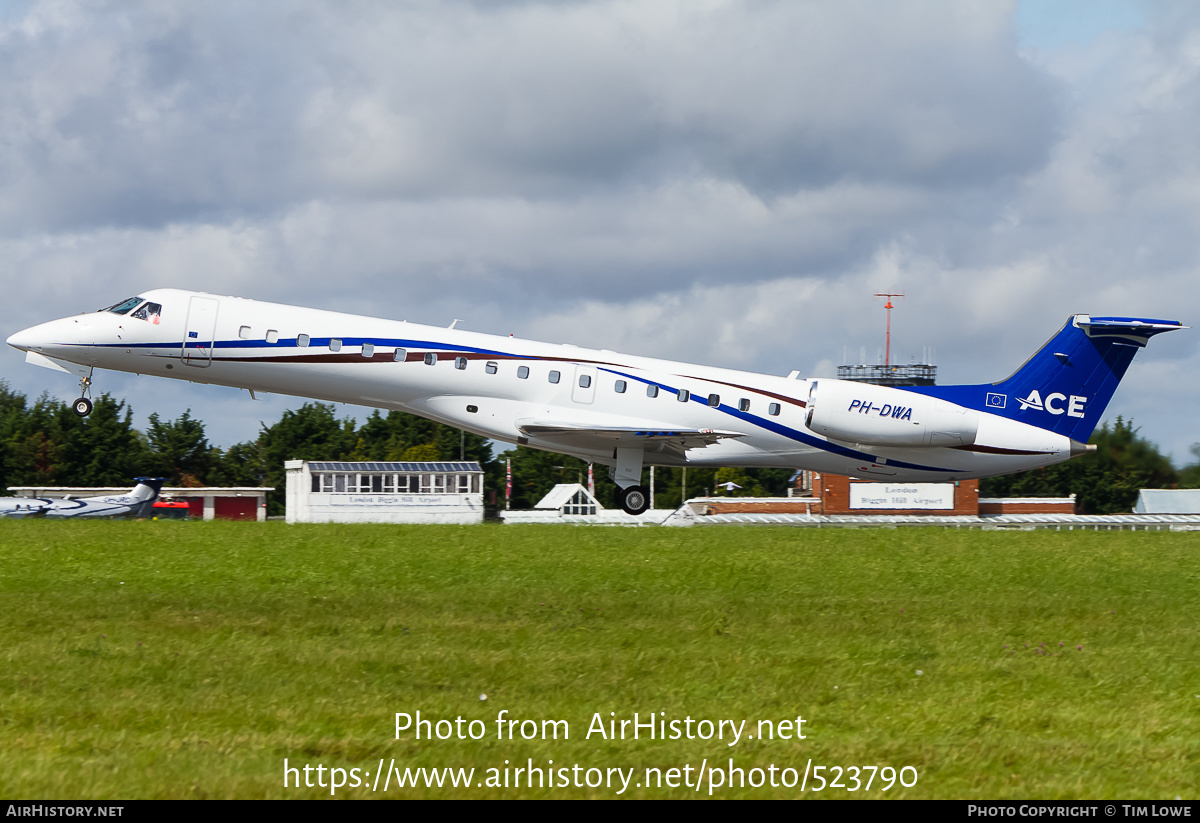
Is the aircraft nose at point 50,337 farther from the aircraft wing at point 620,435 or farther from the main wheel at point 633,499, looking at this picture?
the main wheel at point 633,499

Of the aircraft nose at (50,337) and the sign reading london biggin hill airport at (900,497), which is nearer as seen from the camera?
the aircraft nose at (50,337)

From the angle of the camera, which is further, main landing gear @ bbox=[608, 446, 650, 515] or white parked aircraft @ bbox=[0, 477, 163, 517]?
white parked aircraft @ bbox=[0, 477, 163, 517]

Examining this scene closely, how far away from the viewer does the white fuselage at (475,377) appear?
22531mm

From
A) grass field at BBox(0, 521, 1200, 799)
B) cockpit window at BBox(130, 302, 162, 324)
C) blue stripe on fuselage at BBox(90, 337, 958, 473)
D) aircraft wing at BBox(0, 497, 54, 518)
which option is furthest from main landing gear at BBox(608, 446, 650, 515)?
aircraft wing at BBox(0, 497, 54, 518)

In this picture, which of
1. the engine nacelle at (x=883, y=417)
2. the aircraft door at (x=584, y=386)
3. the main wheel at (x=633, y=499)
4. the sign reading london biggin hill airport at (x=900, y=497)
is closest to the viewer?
the aircraft door at (x=584, y=386)

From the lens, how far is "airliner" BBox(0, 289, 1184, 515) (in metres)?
22.6

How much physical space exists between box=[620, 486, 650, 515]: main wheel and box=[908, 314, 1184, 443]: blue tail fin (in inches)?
281

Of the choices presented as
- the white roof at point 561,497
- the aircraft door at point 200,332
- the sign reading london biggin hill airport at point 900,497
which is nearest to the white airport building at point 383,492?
the white roof at point 561,497

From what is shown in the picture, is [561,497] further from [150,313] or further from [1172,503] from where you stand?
[150,313]

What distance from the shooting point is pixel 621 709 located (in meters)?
8.09

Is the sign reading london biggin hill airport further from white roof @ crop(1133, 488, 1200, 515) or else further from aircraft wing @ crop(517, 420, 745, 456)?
aircraft wing @ crop(517, 420, 745, 456)

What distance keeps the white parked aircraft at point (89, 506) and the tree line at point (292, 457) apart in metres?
23.5

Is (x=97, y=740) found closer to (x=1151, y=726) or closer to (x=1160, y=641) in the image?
(x=1151, y=726)

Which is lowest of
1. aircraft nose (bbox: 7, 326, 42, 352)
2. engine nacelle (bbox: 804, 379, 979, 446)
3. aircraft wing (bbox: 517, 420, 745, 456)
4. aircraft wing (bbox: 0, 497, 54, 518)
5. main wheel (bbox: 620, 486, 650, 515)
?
aircraft wing (bbox: 0, 497, 54, 518)
